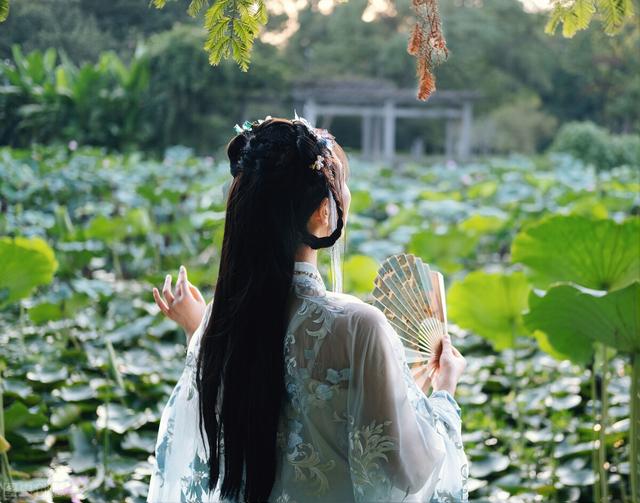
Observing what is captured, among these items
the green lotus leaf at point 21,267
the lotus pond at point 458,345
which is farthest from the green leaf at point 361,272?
the green lotus leaf at point 21,267

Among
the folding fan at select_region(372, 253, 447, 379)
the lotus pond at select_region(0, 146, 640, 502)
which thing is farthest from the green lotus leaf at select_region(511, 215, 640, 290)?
the folding fan at select_region(372, 253, 447, 379)

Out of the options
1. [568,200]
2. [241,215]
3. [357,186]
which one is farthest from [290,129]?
[357,186]

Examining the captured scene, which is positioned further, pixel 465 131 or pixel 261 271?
pixel 465 131

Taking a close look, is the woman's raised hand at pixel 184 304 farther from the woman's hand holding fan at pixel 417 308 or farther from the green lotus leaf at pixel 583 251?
the green lotus leaf at pixel 583 251

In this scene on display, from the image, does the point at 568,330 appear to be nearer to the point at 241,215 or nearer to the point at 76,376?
the point at 241,215

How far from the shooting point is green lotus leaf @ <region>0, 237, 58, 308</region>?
2211 mm

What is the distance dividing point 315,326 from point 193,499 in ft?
1.02

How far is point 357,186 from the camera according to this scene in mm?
6277

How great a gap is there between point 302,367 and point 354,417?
0.26 feet

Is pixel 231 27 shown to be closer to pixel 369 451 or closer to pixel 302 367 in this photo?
pixel 302 367

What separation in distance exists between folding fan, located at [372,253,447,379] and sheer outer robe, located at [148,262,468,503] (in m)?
0.12

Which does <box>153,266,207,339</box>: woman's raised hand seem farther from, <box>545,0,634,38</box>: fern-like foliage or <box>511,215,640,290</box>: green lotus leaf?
<box>511,215,640,290</box>: green lotus leaf

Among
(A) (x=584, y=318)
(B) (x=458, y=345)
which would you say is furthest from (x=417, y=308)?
(B) (x=458, y=345)

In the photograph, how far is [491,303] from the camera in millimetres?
2340
